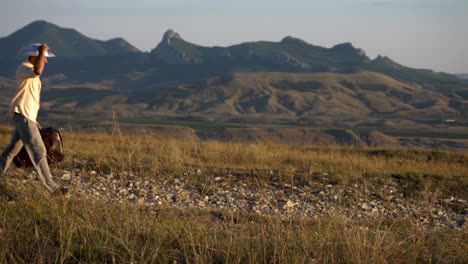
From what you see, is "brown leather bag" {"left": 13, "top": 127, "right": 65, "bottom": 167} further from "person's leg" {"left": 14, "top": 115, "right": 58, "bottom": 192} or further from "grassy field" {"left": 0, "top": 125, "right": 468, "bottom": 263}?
"grassy field" {"left": 0, "top": 125, "right": 468, "bottom": 263}

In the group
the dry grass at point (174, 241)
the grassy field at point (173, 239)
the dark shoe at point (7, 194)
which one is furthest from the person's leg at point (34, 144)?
the dry grass at point (174, 241)

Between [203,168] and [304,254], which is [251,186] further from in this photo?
[304,254]

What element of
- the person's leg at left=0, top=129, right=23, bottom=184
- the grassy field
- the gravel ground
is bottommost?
the gravel ground

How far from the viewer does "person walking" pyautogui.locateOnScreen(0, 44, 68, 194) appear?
8.02 meters

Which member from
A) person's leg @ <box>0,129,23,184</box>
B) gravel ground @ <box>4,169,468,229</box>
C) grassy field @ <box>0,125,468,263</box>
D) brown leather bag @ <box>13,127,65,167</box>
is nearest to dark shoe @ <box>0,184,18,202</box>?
grassy field @ <box>0,125,468,263</box>

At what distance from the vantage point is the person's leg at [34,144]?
8031mm

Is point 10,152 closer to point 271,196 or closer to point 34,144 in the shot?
point 34,144

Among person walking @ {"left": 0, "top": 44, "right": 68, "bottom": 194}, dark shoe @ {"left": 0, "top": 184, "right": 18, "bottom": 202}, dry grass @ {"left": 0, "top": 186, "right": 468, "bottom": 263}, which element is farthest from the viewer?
person walking @ {"left": 0, "top": 44, "right": 68, "bottom": 194}

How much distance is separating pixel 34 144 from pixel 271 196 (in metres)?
3.97

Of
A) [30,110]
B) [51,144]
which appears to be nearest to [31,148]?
[30,110]

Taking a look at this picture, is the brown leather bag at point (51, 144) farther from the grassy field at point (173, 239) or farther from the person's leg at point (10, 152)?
the grassy field at point (173, 239)

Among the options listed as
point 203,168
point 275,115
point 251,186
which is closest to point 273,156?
point 203,168

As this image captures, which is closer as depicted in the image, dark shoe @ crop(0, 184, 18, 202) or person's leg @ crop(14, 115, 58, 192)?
dark shoe @ crop(0, 184, 18, 202)

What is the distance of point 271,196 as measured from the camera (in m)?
10.1
